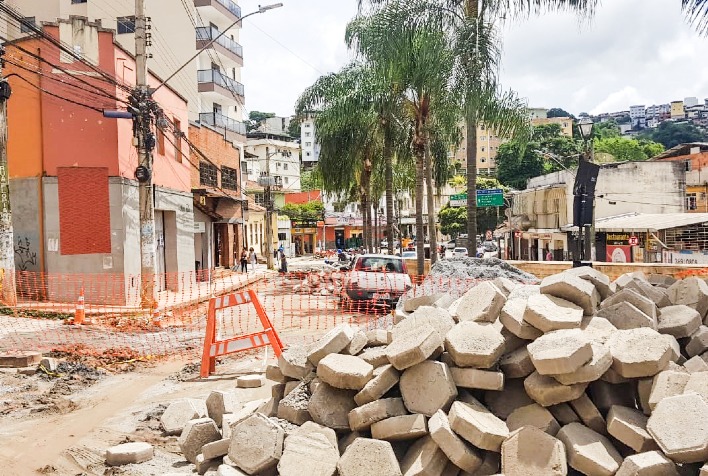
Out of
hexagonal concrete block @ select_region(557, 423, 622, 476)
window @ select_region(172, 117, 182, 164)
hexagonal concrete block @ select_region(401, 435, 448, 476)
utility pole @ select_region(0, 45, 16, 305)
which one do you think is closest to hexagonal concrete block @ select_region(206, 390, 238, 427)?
hexagonal concrete block @ select_region(401, 435, 448, 476)

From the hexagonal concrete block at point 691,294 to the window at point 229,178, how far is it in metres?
29.2

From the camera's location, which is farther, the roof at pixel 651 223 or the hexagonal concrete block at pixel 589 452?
the roof at pixel 651 223

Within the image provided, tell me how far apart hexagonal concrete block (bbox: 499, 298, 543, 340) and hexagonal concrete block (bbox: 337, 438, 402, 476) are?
60.3 inches

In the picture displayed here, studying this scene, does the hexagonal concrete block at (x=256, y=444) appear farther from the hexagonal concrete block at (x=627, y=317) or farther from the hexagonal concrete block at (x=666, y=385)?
the hexagonal concrete block at (x=627, y=317)

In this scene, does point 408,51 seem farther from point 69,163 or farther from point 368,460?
point 368,460

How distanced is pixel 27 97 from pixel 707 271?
19377 mm

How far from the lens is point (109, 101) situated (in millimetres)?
19094

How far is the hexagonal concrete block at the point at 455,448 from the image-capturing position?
4.84m

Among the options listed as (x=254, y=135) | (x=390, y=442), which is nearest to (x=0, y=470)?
(x=390, y=442)

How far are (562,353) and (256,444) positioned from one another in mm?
2660

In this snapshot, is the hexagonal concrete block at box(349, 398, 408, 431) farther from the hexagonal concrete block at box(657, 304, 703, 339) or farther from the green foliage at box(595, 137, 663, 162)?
the green foliage at box(595, 137, 663, 162)

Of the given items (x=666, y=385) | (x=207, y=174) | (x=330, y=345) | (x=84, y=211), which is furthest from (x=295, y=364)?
(x=207, y=174)

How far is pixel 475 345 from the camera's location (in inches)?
211

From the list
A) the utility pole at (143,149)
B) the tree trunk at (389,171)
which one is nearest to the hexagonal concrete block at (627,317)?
the utility pole at (143,149)
